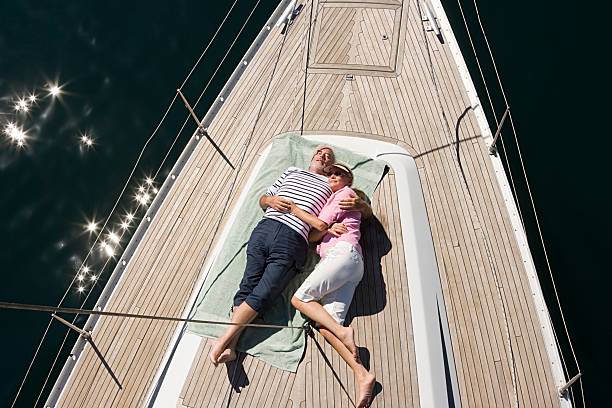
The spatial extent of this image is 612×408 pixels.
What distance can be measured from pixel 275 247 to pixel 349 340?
3.72ft

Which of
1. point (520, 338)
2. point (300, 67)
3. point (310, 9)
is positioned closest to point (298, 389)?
point (520, 338)

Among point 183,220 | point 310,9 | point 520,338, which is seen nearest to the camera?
point 520,338

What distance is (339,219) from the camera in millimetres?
5746

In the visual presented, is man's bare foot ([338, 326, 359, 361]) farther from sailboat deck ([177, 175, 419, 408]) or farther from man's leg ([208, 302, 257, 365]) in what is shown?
man's leg ([208, 302, 257, 365])

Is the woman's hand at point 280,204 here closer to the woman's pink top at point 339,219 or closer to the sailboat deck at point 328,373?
the woman's pink top at point 339,219

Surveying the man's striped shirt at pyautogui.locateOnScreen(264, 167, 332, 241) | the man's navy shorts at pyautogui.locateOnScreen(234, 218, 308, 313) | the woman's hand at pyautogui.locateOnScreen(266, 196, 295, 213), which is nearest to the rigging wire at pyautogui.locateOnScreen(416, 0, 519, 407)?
the man's striped shirt at pyautogui.locateOnScreen(264, 167, 332, 241)

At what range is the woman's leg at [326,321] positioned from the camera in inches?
205

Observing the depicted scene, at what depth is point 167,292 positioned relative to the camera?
22.1 feet

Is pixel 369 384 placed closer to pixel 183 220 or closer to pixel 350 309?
pixel 350 309

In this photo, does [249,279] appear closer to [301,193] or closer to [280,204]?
[280,204]

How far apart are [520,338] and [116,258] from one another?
6275mm

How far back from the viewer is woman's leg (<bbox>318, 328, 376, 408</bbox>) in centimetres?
502

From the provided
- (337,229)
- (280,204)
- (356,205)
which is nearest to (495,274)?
(356,205)

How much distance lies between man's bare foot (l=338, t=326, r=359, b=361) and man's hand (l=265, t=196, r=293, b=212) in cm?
132
